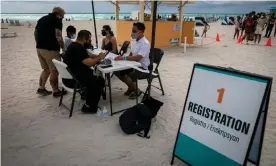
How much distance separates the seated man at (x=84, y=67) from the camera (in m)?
2.94

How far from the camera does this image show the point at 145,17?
353 inches

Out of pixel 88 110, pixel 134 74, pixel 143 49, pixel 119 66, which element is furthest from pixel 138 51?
pixel 88 110

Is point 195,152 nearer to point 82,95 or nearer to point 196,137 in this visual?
point 196,137

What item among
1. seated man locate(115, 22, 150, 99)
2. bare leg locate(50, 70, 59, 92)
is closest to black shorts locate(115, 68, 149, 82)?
seated man locate(115, 22, 150, 99)

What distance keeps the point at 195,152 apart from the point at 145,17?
25.7 feet

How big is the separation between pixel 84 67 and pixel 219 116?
2.07 m

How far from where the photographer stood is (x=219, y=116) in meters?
1.73

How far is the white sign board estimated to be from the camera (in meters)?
1.56

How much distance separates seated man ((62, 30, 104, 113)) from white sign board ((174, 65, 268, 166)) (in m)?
1.62

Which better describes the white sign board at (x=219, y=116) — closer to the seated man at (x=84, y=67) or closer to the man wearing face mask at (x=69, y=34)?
the seated man at (x=84, y=67)

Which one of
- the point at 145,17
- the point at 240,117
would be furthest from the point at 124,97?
the point at 145,17

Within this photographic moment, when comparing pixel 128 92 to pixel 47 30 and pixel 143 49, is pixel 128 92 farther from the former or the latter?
pixel 47 30

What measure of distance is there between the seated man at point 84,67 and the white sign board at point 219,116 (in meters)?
1.62

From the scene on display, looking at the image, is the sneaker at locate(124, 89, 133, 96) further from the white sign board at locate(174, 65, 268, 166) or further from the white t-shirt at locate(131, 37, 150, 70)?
the white sign board at locate(174, 65, 268, 166)
